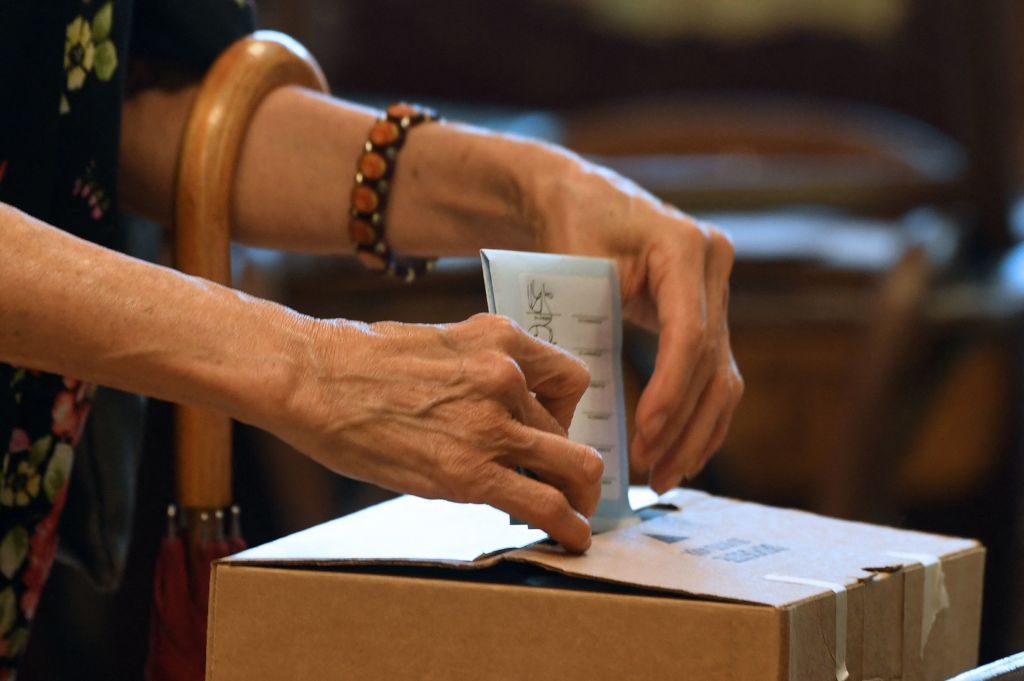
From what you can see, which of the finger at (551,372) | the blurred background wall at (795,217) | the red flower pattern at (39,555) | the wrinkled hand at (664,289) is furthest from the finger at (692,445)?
the blurred background wall at (795,217)

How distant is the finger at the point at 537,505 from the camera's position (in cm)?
63

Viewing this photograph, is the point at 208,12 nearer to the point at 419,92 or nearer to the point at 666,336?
the point at 666,336

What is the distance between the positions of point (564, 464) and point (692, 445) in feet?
0.61

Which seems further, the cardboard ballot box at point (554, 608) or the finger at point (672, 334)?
the finger at point (672, 334)

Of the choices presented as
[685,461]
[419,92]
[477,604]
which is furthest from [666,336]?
[419,92]

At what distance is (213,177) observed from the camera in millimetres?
844

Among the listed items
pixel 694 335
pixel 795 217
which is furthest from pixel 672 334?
pixel 795 217

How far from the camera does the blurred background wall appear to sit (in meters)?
1.91

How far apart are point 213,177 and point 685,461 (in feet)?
1.04

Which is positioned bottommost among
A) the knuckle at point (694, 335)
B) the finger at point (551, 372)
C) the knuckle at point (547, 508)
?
the knuckle at point (547, 508)

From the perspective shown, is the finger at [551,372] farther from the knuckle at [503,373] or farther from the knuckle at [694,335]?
the knuckle at [694,335]

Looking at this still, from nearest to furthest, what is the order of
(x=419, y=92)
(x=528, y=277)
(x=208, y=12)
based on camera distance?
1. (x=528, y=277)
2. (x=208, y=12)
3. (x=419, y=92)

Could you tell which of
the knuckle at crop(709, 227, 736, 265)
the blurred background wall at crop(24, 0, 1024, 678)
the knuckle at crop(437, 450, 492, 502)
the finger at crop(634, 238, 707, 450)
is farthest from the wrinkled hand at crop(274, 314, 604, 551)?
the blurred background wall at crop(24, 0, 1024, 678)

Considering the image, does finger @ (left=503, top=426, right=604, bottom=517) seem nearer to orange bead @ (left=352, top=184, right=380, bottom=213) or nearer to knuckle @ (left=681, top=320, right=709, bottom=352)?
knuckle @ (left=681, top=320, right=709, bottom=352)
